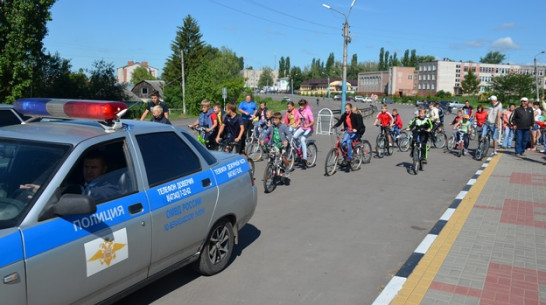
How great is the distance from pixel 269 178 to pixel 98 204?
6432 millimetres

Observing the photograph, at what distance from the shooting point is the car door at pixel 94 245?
314cm

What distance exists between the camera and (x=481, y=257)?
5973 millimetres

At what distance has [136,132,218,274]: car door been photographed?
4246 millimetres

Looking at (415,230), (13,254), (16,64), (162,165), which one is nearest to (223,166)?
(162,165)

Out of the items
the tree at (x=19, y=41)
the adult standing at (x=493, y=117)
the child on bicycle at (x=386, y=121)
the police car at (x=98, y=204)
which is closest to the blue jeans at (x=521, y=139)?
the adult standing at (x=493, y=117)

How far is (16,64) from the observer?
99.1ft

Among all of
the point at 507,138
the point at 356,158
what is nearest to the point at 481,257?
the point at 356,158

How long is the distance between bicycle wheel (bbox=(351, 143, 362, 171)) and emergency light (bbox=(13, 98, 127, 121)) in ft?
31.0

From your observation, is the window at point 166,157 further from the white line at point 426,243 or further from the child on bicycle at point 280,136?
the child on bicycle at point 280,136

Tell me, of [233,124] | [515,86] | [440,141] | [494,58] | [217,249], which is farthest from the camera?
[494,58]

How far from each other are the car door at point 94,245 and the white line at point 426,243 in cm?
376

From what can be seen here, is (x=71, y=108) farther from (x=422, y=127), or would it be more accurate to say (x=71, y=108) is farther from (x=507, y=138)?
(x=507, y=138)

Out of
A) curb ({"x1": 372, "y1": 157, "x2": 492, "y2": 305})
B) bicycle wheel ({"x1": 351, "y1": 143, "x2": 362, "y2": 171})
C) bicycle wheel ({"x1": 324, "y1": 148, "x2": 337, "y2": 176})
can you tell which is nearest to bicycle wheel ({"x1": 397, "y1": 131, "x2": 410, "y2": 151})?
bicycle wheel ({"x1": 351, "y1": 143, "x2": 362, "y2": 171})

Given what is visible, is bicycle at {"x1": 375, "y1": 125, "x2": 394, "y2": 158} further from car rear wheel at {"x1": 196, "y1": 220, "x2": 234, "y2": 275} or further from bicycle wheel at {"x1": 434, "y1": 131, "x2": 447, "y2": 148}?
car rear wheel at {"x1": 196, "y1": 220, "x2": 234, "y2": 275}
